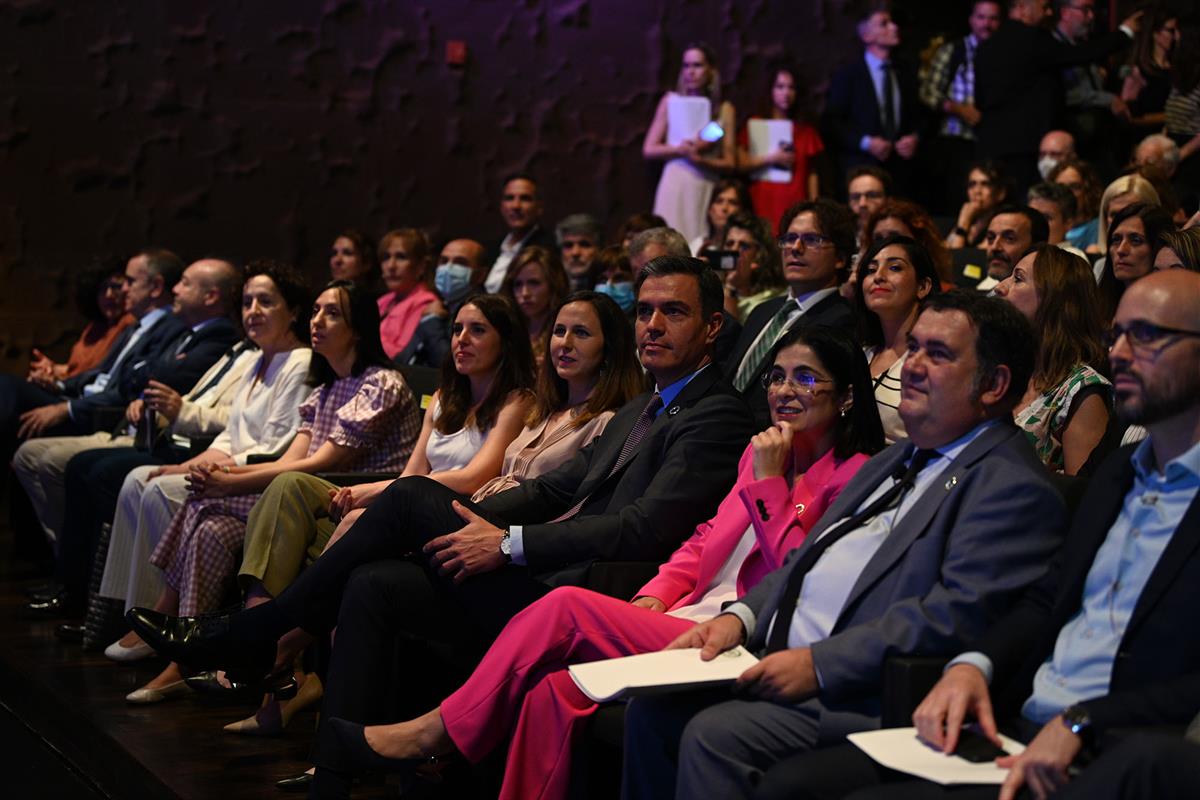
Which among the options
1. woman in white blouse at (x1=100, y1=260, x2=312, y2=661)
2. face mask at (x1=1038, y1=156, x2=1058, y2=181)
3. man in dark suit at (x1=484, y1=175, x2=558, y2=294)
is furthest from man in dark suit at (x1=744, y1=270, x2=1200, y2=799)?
man in dark suit at (x1=484, y1=175, x2=558, y2=294)

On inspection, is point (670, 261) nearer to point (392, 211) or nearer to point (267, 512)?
point (267, 512)

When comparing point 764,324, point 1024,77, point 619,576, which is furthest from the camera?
point 1024,77

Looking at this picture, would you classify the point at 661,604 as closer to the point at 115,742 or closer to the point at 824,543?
the point at 824,543

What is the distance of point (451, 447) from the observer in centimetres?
426

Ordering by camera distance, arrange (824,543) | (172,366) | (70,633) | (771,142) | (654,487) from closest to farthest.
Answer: (824,543)
(654,487)
(70,633)
(172,366)
(771,142)

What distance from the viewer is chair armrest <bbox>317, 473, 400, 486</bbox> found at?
4.29 meters

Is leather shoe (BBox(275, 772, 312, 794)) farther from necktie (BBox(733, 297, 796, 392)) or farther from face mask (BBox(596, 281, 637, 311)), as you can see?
face mask (BBox(596, 281, 637, 311))

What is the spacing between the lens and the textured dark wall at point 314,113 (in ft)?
25.1

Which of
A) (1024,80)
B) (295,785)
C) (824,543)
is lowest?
(295,785)

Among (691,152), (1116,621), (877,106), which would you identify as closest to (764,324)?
(1116,621)

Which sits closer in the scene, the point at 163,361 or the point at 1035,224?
the point at 1035,224

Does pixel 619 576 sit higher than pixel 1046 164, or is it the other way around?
pixel 1046 164

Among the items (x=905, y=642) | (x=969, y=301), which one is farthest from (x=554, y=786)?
(x=969, y=301)

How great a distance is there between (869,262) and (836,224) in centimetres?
55
